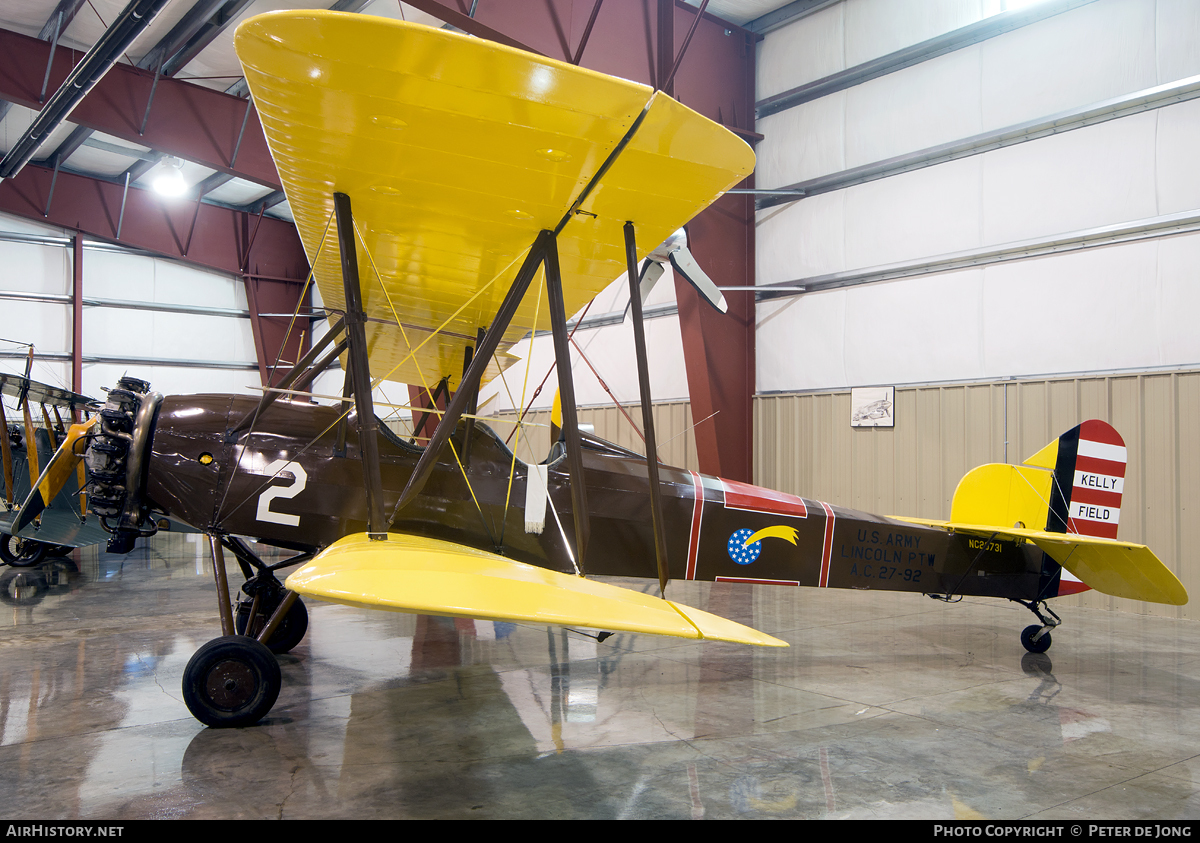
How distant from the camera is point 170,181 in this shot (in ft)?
41.0

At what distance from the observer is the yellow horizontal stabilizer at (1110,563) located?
430cm

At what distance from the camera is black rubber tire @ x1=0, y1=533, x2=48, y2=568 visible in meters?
8.84

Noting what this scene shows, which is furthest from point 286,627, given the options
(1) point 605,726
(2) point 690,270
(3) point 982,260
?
(3) point 982,260

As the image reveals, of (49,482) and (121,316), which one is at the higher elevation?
(121,316)

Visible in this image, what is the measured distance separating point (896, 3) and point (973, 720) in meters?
9.27

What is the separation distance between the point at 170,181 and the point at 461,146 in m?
12.0

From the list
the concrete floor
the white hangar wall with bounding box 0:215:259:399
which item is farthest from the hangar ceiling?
the concrete floor

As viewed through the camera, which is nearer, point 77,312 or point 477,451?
point 477,451

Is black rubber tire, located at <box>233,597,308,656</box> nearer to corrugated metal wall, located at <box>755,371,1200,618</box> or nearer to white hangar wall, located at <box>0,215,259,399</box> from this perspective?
corrugated metal wall, located at <box>755,371,1200,618</box>

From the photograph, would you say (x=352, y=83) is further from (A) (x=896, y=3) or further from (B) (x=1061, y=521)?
(A) (x=896, y=3)

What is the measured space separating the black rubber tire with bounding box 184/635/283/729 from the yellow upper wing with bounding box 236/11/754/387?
159cm

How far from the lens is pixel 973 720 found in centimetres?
383

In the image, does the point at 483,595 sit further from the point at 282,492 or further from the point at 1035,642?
the point at 1035,642
